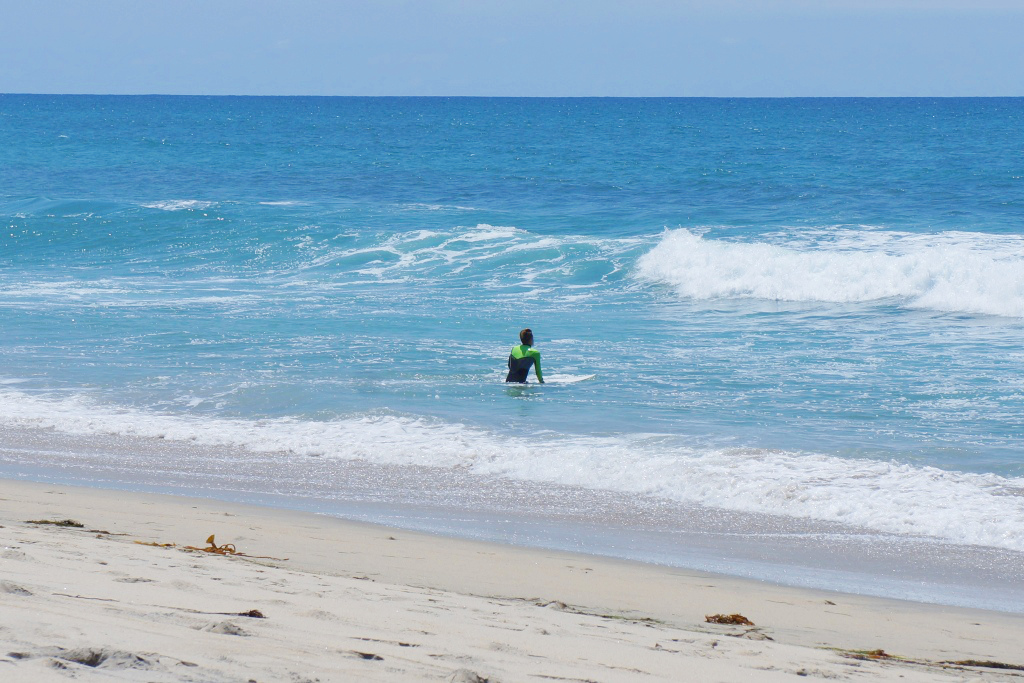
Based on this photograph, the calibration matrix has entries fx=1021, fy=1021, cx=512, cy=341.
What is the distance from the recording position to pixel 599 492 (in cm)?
→ 788

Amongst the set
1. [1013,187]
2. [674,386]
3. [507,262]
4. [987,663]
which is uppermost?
[1013,187]

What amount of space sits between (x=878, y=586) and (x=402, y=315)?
35.3 feet

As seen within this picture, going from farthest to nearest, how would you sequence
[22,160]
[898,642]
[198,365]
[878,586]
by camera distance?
1. [22,160]
2. [198,365]
3. [878,586]
4. [898,642]

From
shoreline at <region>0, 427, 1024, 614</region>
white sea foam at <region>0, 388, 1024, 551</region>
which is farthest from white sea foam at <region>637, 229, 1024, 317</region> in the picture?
shoreline at <region>0, 427, 1024, 614</region>

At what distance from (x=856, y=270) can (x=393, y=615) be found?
1609 centimetres

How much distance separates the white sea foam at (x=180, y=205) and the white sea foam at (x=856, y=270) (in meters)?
13.3

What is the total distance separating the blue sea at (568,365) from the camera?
7332 mm

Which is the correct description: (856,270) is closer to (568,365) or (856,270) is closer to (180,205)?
(568,365)

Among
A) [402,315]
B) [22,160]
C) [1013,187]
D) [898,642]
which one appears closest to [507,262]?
[402,315]

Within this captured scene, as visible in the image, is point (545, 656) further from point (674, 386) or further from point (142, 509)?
point (674, 386)

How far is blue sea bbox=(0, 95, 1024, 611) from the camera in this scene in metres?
7.33

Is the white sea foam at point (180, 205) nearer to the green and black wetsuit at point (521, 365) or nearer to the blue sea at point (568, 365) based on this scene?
the blue sea at point (568, 365)

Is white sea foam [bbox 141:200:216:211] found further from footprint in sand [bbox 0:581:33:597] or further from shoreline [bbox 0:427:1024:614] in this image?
footprint in sand [bbox 0:581:33:597]

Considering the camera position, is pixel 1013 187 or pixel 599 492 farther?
pixel 1013 187
